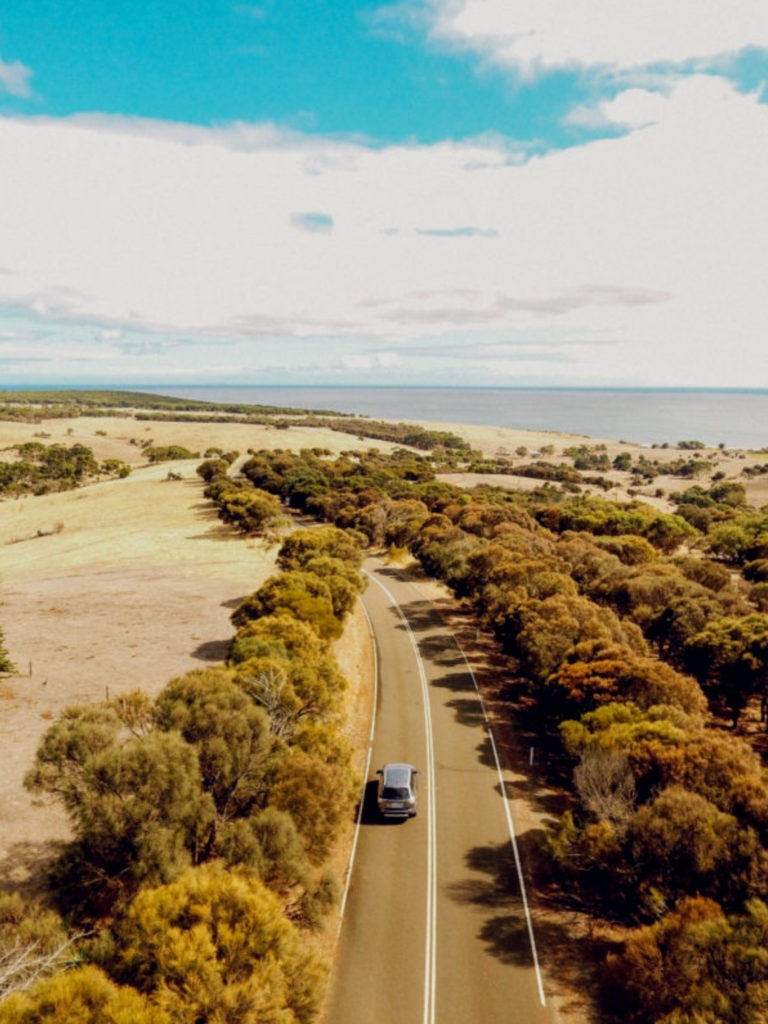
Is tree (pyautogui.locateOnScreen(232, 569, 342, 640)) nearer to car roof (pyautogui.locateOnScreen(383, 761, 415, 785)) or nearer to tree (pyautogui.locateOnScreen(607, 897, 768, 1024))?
car roof (pyautogui.locateOnScreen(383, 761, 415, 785))

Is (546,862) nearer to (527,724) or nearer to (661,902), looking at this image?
(661,902)

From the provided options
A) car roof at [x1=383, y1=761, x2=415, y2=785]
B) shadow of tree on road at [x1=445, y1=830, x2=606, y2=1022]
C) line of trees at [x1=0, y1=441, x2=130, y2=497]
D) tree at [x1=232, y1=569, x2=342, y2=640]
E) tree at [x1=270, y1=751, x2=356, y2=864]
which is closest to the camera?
shadow of tree on road at [x1=445, y1=830, x2=606, y2=1022]

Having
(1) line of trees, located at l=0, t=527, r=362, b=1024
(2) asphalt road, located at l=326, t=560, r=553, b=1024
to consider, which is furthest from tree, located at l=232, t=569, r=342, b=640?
(1) line of trees, located at l=0, t=527, r=362, b=1024

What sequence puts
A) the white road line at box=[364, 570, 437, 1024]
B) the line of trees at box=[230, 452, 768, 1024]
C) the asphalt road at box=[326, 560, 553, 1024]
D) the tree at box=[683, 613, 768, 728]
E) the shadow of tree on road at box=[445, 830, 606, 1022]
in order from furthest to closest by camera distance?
the tree at box=[683, 613, 768, 728] < the shadow of tree on road at box=[445, 830, 606, 1022] < the white road line at box=[364, 570, 437, 1024] < the asphalt road at box=[326, 560, 553, 1024] < the line of trees at box=[230, 452, 768, 1024]

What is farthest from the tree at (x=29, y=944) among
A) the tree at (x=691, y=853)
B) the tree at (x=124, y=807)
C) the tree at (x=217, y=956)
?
the tree at (x=691, y=853)

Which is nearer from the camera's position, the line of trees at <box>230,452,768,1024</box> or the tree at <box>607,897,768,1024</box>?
the tree at <box>607,897,768,1024</box>

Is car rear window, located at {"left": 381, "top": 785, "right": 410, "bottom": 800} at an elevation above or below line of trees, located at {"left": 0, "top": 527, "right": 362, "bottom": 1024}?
below

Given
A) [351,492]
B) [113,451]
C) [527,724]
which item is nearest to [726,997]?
[527,724]
